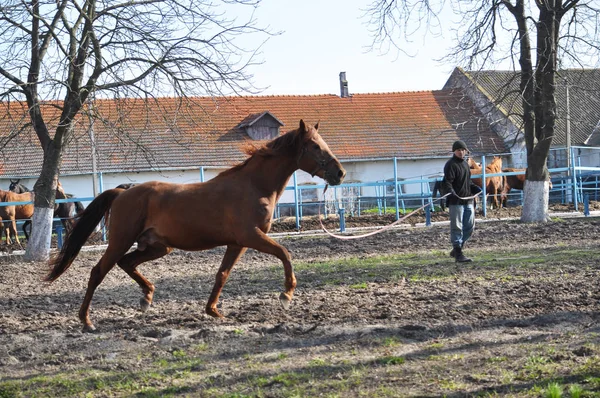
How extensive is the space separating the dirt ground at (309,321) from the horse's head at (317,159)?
1414 millimetres

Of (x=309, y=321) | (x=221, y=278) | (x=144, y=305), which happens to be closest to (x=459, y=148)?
(x=221, y=278)

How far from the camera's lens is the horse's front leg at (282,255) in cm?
774

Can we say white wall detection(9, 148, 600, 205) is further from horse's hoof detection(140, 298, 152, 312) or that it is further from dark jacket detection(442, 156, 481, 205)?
horse's hoof detection(140, 298, 152, 312)

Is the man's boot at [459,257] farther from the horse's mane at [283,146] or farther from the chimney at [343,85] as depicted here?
the chimney at [343,85]

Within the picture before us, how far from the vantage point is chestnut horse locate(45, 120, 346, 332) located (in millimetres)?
8102

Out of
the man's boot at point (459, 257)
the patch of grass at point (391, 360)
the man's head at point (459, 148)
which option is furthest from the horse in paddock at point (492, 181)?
the patch of grass at point (391, 360)

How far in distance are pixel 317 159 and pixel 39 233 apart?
984 cm

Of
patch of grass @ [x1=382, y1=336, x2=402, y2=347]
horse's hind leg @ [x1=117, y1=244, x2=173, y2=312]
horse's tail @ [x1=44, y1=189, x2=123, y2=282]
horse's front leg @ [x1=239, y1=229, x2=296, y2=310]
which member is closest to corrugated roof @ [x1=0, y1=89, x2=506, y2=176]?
horse's tail @ [x1=44, y1=189, x2=123, y2=282]

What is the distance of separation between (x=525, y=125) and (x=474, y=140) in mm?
19119

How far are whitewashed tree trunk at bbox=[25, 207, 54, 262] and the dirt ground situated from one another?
311cm

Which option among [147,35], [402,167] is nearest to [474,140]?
[402,167]

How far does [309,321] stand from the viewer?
7.62 metres

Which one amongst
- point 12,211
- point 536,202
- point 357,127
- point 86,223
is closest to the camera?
point 86,223

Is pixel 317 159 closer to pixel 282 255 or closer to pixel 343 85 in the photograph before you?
pixel 282 255
